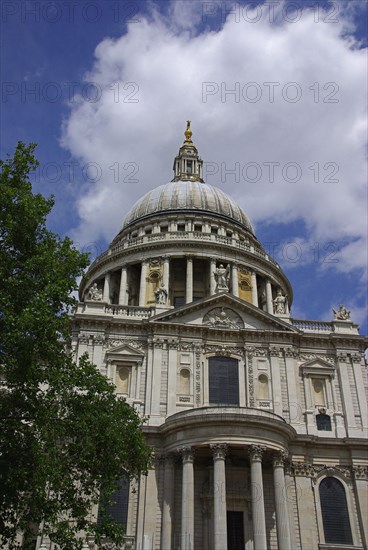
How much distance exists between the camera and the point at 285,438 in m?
32.2

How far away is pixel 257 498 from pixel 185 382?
8749 millimetres

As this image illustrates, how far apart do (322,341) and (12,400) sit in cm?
2343

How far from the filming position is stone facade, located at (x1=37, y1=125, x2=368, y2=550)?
30.3 meters

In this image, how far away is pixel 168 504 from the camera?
30469mm

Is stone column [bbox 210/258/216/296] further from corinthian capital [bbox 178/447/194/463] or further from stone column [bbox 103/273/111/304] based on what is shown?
corinthian capital [bbox 178/447/194/463]

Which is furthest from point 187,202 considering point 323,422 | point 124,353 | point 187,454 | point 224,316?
point 187,454

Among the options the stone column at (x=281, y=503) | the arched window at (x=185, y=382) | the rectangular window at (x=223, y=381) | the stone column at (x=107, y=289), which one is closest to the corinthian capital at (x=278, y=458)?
the stone column at (x=281, y=503)

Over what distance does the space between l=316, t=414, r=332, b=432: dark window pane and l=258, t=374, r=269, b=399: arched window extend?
3.45 m

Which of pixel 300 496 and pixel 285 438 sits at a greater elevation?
pixel 285 438

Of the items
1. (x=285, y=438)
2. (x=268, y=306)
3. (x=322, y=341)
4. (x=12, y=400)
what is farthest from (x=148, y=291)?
(x=12, y=400)

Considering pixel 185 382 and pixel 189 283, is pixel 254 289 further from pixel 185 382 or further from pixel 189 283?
pixel 185 382

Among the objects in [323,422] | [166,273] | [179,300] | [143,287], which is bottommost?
[323,422]

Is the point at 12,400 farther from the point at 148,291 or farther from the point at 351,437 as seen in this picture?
the point at 148,291

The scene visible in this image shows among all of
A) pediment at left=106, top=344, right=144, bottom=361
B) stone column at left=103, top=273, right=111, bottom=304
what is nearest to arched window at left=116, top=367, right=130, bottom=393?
pediment at left=106, top=344, right=144, bottom=361
